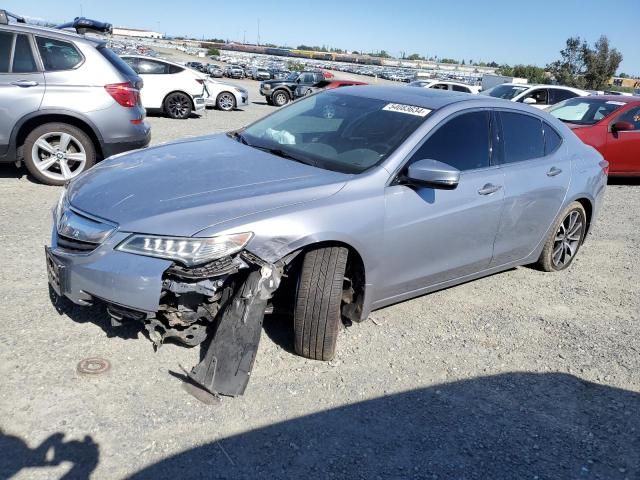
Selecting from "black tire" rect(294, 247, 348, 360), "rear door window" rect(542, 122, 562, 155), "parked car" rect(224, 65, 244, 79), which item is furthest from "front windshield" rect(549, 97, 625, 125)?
"parked car" rect(224, 65, 244, 79)

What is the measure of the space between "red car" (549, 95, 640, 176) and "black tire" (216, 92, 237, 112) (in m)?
10.9

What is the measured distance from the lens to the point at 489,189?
13.5 ft

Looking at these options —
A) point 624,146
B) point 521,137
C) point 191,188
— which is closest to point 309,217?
point 191,188

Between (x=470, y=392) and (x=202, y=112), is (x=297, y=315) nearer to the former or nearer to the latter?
(x=470, y=392)

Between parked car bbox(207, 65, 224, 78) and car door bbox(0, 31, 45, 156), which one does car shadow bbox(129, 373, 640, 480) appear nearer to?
car door bbox(0, 31, 45, 156)

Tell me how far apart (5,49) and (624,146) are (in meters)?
9.10

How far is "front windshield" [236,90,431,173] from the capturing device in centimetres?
380

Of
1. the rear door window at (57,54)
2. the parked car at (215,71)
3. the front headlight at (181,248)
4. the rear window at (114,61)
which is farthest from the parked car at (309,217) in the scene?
the parked car at (215,71)

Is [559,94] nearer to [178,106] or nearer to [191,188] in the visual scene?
[178,106]

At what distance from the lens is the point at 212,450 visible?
8.75ft

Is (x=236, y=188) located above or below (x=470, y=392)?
above

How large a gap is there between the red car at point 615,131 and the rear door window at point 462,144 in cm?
593

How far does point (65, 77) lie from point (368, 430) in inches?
218

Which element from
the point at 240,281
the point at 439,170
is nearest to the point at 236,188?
the point at 240,281
